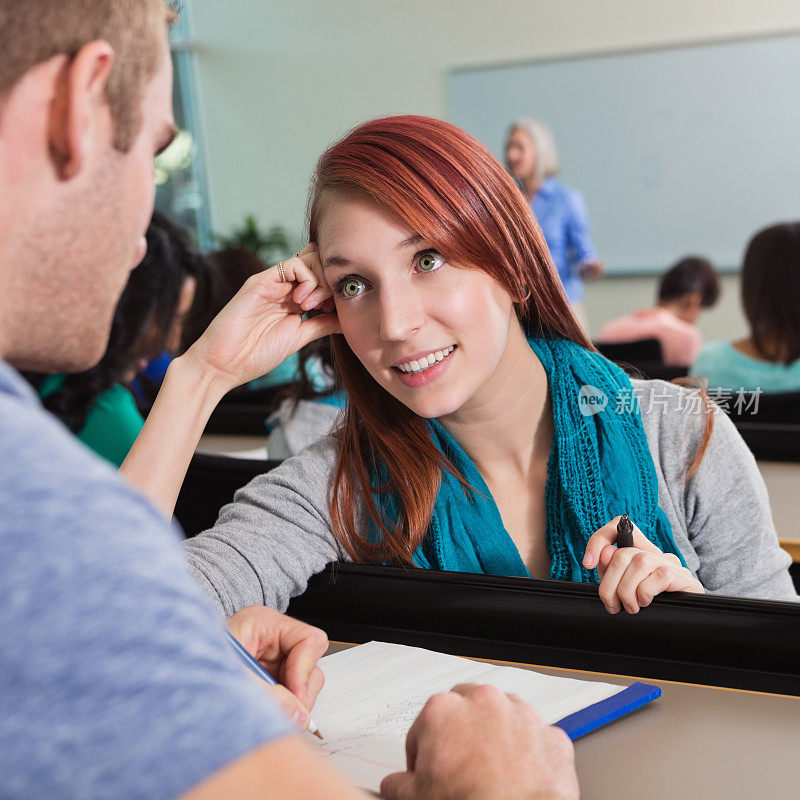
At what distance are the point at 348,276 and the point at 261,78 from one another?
25.3ft

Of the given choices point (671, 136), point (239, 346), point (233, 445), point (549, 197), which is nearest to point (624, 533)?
point (239, 346)

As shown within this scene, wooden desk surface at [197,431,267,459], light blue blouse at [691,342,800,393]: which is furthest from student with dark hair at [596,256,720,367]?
wooden desk surface at [197,431,267,459]

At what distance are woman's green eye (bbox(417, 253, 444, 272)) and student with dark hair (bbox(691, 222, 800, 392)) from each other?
1912mm

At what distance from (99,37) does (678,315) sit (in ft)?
16.9

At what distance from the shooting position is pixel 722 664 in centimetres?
99

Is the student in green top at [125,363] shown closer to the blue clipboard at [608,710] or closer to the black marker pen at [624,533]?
the black marker pen at [624,533]

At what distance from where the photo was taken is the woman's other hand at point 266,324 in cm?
148

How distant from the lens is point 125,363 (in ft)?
7.85

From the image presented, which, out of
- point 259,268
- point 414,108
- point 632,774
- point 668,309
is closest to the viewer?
point 632,774

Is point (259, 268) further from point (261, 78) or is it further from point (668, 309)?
point (261, 78)

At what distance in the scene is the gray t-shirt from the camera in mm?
383

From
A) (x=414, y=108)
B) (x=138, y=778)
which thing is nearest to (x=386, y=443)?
(x=138, y=778)

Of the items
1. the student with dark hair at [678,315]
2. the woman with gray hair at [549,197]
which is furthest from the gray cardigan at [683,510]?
the woman with gray hair at [549,197]

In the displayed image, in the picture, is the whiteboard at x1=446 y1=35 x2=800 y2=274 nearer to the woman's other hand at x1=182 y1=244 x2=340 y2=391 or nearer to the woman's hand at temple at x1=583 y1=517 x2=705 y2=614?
the woman's other hand at x1=182 y1=244 x2=340 y2=391
